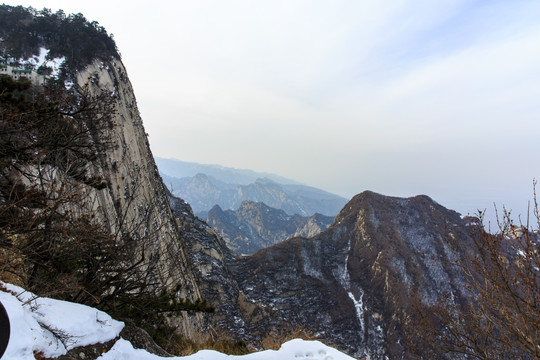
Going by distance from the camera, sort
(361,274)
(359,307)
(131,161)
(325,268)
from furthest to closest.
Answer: (325,268) < (361,274) < (359,307) < (131,161)

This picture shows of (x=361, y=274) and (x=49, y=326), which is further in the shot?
(x=361, y=274)

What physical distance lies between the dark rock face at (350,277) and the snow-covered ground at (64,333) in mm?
41125

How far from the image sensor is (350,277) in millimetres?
68875

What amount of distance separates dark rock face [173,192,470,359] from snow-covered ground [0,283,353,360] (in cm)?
4113

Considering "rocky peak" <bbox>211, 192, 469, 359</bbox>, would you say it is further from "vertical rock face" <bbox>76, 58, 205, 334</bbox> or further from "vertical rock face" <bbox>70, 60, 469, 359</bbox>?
"vertical rock face" <bbox>76, 58, 205, 334</bbox>

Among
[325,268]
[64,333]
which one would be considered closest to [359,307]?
[325,268]

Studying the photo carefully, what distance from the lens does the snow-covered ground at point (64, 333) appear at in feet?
12.5

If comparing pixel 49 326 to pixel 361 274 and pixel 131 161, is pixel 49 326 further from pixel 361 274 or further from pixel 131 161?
pixel 361 274

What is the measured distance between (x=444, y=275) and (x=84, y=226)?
7352 centimetres

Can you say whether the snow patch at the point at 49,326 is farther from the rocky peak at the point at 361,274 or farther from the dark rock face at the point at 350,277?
the rocky peak at the point at 361,274

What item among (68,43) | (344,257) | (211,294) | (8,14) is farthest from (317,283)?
(8,14)

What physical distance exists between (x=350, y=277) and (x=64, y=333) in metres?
71.9

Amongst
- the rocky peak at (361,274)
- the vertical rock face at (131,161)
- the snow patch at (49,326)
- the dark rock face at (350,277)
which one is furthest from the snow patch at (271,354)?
the rocky peak at (361,274)

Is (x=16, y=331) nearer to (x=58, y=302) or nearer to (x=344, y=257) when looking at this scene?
(x=58, y=302)
